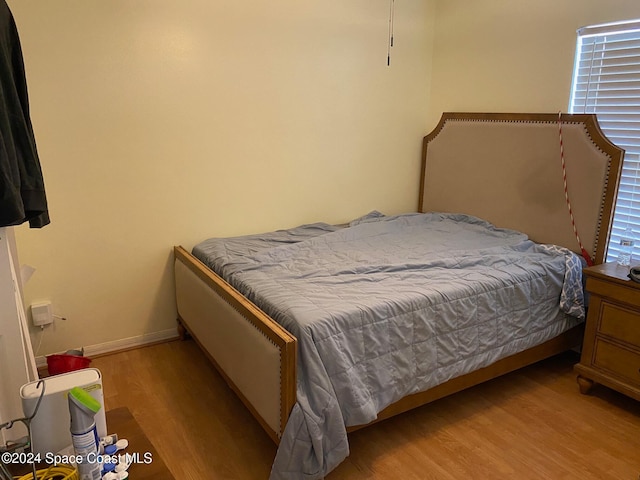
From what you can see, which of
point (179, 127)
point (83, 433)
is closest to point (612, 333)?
point (83, 433)

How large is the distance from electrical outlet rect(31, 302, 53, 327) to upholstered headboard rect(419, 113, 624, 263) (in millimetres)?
2657

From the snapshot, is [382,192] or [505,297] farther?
[382,192]

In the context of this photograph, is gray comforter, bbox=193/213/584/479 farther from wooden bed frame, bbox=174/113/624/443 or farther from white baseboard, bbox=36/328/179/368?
white baseboard, bbox=36/328/179/368

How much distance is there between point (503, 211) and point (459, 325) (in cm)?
130

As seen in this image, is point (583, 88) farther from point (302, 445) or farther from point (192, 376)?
point (192, 376)

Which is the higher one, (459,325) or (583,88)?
(583,88)

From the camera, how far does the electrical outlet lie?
8.45 feet

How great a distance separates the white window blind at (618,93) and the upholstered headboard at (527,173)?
10cm

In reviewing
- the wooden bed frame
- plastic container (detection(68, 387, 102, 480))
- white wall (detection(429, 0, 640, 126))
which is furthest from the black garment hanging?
white wall (detection(429, 0, 640, 126))

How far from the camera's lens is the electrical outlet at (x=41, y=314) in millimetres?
2576

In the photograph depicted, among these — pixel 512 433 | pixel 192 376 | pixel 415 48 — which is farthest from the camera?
pixel 415 48

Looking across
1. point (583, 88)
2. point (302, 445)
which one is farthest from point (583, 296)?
point (302, 445)

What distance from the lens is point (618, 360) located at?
232 cm

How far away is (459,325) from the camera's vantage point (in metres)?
2.19
